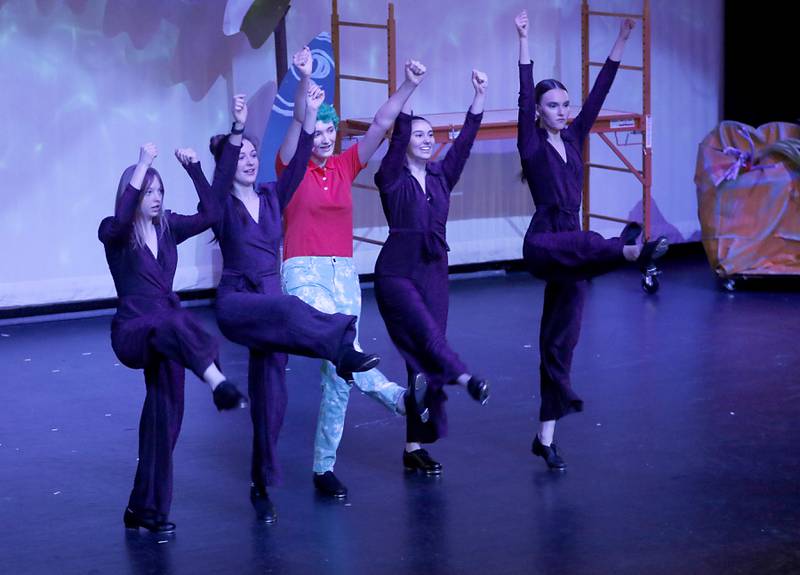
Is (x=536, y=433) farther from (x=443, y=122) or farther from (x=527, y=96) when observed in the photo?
(x=443, y=122)

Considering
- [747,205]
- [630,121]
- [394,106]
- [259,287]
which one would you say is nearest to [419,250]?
[394,106]

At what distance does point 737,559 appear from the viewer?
3.66 metres

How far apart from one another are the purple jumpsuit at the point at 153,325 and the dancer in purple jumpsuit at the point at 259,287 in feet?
0.46

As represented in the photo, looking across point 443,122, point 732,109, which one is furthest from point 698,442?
point 732,109

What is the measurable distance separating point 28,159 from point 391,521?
14.5 feet

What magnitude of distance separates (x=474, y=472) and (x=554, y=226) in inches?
36.0

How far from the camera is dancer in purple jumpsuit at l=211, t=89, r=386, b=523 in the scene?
3.88m

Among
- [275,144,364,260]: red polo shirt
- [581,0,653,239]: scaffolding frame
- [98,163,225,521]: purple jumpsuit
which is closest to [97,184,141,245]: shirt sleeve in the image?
[98,163,225,521]: purple jumpsuit

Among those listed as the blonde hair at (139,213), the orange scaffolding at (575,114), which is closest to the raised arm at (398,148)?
the blonde hair at (139,213)

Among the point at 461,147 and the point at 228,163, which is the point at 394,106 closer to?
the point at 461,147

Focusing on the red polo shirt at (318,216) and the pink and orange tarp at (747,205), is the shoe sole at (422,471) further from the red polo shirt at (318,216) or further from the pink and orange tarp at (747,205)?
the pink and orange tarp at (747,205)

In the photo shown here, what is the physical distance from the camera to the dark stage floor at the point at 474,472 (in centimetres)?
376

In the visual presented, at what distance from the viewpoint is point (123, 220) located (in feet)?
12.4

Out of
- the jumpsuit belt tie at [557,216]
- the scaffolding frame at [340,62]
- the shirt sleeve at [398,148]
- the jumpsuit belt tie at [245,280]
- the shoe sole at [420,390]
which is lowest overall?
the shoe sole at [420,390]
